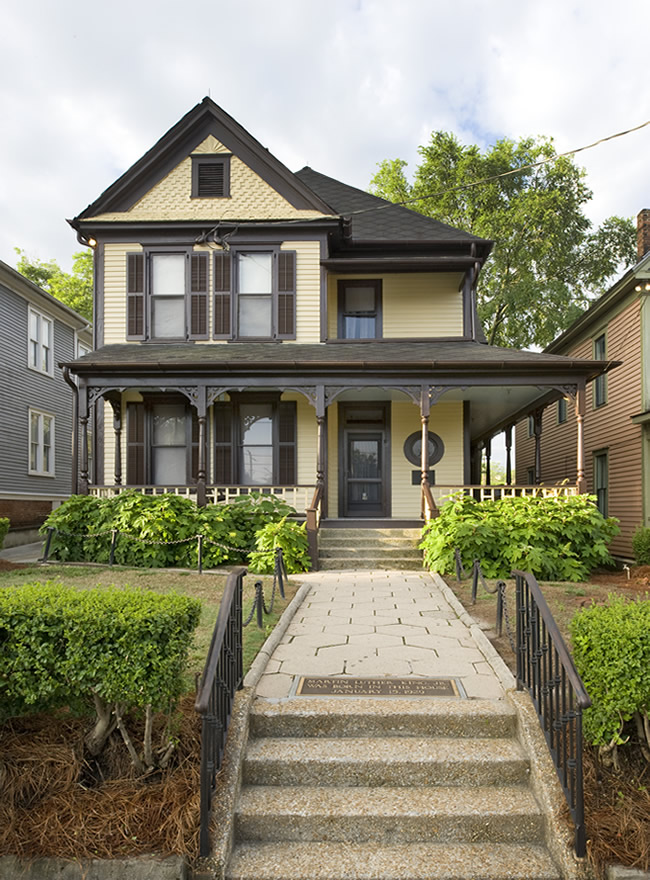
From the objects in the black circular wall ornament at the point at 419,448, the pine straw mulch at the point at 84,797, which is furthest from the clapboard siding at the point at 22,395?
the pine straw mulch at the point at 84,797

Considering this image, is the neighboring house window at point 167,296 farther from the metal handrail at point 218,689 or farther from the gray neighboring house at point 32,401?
the metal handrail at point 218,689

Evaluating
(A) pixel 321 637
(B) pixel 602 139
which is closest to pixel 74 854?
(A) pixel 321 637

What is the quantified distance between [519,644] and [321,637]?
233 cm

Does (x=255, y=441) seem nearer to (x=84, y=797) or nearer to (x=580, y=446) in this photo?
(x=580, y=446)

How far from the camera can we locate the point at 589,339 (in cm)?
1881

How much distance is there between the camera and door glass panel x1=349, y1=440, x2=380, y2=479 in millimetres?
14984

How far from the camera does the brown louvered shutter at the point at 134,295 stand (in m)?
14.9

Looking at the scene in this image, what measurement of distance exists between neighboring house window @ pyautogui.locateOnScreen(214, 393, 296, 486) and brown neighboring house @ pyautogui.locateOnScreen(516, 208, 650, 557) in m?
6.24

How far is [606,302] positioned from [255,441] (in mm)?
9988

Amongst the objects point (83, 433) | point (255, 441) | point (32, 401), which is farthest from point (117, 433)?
point (32, 401)

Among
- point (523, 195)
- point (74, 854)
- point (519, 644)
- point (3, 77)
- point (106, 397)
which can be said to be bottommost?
point (74, 854)

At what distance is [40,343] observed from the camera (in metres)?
20.8

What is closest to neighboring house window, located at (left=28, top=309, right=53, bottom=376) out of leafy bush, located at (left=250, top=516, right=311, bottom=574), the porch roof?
the porch roof

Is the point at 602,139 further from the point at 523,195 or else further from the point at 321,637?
the point at 523,195
